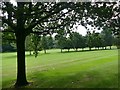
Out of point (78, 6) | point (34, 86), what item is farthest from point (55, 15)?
point (34, 86)

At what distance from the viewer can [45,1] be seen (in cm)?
1659

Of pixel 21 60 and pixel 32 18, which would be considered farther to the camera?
pixel 21 60

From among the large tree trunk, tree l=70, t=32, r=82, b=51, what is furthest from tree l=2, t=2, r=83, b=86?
tree l=70, t=32, r=82, b=51

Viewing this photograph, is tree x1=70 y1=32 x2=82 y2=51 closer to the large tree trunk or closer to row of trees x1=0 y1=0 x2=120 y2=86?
row of trees x1=0 y1=0 x2=120 y2=86

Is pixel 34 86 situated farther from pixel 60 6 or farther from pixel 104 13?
pixel 104 13

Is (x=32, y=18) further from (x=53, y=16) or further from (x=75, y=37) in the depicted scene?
(x=75, y=37)

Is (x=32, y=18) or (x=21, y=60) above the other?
(x=32, y=18)

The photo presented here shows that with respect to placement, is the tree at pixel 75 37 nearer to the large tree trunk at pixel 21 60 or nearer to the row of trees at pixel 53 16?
the row of trees at pixel 53 16

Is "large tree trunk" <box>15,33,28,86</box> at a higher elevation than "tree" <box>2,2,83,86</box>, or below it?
below

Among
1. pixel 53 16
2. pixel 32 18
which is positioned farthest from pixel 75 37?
pixel 32 18

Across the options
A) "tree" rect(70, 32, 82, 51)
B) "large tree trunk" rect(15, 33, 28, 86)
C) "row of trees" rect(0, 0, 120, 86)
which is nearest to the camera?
"row of trees" rect(0, 0, 120, 86)

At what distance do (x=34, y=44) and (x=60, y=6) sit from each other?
741 centimetres

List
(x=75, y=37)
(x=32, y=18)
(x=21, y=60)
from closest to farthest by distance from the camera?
(x=32, y=18) < (x=21, y=60) < (x=75, y=37)

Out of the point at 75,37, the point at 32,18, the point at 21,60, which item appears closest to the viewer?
the point at 32,18
